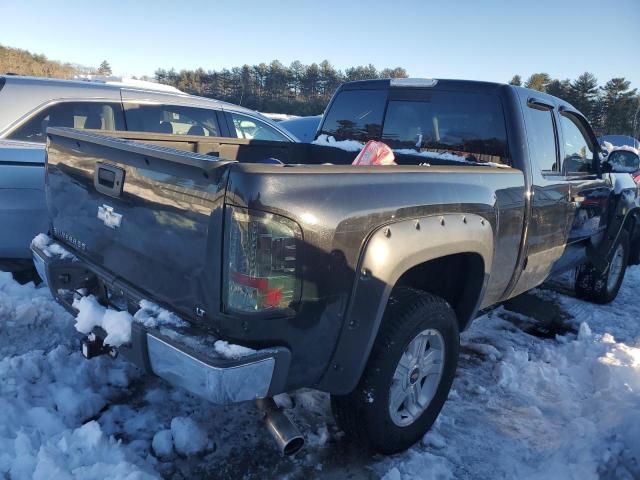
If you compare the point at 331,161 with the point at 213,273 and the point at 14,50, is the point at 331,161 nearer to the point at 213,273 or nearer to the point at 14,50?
the point at 213,273

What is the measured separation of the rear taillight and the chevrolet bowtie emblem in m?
0.82

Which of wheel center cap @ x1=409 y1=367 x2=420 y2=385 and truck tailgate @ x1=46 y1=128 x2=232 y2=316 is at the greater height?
truck tailgate @ x1=46 y1=128 x2=232 y2=316

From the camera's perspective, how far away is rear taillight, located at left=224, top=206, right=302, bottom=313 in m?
1.86

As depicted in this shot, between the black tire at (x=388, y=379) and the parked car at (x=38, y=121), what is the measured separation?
322 centimetres

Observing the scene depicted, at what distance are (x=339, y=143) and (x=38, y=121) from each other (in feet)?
8.62

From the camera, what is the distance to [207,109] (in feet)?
18.2

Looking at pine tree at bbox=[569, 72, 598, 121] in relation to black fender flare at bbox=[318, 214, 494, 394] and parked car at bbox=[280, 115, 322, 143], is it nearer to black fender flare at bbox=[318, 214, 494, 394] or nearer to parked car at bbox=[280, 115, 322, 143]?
parked car at bbox=[280, 115, 322, 143]

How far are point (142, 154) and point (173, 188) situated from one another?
261 mm

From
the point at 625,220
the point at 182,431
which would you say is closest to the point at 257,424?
the point at 182,431

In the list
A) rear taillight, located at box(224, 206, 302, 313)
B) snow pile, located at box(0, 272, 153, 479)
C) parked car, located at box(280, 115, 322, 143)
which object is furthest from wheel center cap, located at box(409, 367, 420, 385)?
parked car, located at box(280, 115, 322, 143)

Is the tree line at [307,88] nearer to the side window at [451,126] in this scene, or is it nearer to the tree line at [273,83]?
the tree line at [273,83]

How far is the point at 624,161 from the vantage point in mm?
5312

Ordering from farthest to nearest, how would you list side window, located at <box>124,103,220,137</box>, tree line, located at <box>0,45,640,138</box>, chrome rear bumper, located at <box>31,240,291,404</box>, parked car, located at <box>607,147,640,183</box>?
tree line, located at <box>0,45,640,138</box> < side window, located at <box>124,103,220,137</box> < parked car, located at <box>607,147,640,183</box> < chrome rear bumper, located at <box>31,240,291,404</box>

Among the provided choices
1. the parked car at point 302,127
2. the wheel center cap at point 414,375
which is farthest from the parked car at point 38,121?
the parked car at point 302,127
